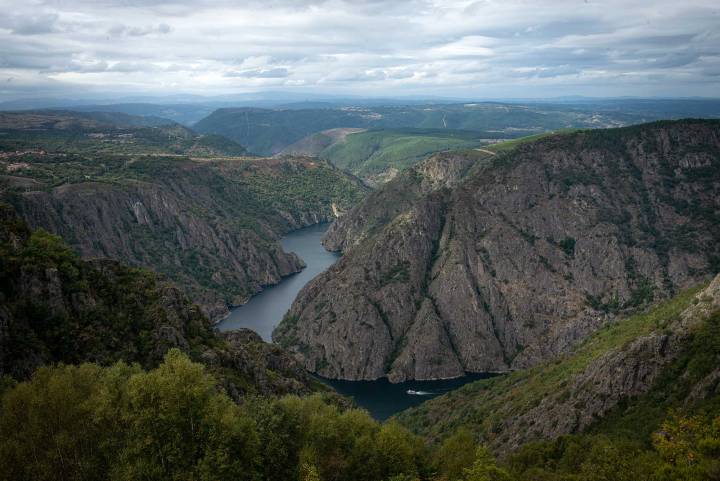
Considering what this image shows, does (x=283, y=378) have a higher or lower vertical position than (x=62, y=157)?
lower

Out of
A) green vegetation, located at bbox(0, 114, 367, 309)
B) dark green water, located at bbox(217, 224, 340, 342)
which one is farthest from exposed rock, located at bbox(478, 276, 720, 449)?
green vegetation, located at bbox(0, 114, 367, 309)

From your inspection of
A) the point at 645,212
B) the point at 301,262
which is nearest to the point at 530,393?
the point at 645,212

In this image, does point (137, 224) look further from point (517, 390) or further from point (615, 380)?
point (615, 380)

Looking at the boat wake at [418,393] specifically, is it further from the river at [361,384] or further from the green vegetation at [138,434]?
the green vegetation at [138,434]

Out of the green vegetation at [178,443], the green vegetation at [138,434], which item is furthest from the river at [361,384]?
the green vegetation at [138,434]

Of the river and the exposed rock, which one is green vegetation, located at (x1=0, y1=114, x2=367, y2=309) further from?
the exposed rock

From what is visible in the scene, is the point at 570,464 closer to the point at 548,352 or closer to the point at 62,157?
the point at 548,352
